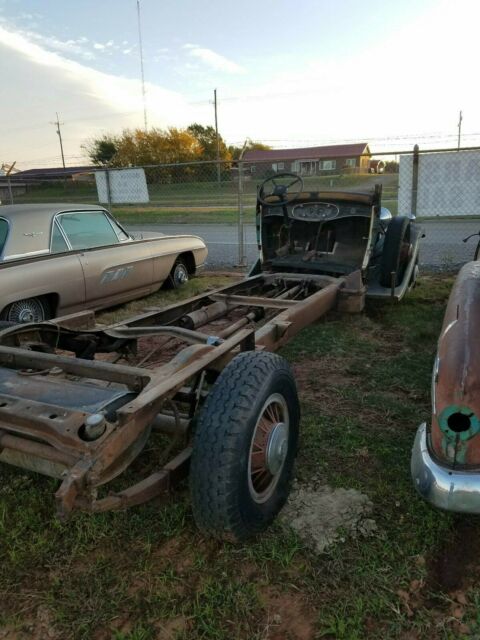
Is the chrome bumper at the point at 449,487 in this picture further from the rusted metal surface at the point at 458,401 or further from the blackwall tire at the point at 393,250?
the blackwall tire at the point at 393,250

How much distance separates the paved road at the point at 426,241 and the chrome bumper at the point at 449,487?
7293mm

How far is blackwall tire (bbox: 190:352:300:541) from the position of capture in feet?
7.05

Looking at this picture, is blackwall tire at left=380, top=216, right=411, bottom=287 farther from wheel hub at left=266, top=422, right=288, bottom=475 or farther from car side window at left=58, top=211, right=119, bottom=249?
wheel hub at left=266, top=422, right=288, bottom=475

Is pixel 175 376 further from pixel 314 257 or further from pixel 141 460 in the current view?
pixel 314 257

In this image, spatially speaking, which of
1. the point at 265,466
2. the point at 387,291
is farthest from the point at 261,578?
the point at 387,291

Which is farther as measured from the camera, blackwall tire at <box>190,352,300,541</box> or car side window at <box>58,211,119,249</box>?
car side window at <box>58,211,119,249</box>

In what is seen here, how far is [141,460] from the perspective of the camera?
312cm

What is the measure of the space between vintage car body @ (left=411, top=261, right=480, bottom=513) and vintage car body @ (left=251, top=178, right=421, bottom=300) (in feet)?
10.9

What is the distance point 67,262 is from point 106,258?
1.77 feet

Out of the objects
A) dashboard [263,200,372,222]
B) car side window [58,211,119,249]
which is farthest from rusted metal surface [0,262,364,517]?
car side window [58,211,119,249]

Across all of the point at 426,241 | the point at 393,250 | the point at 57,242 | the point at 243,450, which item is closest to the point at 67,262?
the point at 57,242

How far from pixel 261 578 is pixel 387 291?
4028 mm

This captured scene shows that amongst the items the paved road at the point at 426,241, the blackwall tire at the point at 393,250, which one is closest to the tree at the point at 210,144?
the paved road at the point at 426,241

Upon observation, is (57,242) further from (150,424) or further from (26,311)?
(150,424)
